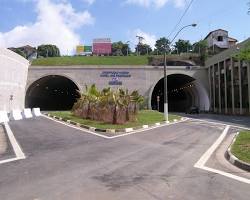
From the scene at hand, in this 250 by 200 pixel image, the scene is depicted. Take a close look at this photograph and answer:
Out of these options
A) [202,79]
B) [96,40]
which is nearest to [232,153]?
[202,79]

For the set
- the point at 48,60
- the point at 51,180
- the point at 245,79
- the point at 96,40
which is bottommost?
the point at 51,180

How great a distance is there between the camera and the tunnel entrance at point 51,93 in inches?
2877

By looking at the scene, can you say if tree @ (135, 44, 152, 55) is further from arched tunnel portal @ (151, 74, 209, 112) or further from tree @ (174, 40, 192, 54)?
arched tunnel portal @ (151, 74, 209, 112)

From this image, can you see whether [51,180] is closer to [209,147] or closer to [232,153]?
[232,153]

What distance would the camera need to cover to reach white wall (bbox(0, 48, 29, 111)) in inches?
2189

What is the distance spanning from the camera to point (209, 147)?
19.0 meters

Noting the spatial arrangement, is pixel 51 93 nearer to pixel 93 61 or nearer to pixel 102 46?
pixel 93 61

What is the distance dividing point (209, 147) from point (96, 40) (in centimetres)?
7831

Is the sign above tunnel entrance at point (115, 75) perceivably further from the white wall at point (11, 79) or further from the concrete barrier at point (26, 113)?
the concrete barrier at point (26, 113)

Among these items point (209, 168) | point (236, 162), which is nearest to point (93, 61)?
point (236, 162)

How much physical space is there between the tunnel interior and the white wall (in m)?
22.2

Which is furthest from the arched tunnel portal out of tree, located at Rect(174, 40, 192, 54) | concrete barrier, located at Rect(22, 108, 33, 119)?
tree, located at Rect(174, 40, 192, 54)

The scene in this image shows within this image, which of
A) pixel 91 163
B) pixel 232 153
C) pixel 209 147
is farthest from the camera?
pixel 209 147

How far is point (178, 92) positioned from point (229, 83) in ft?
98.0
